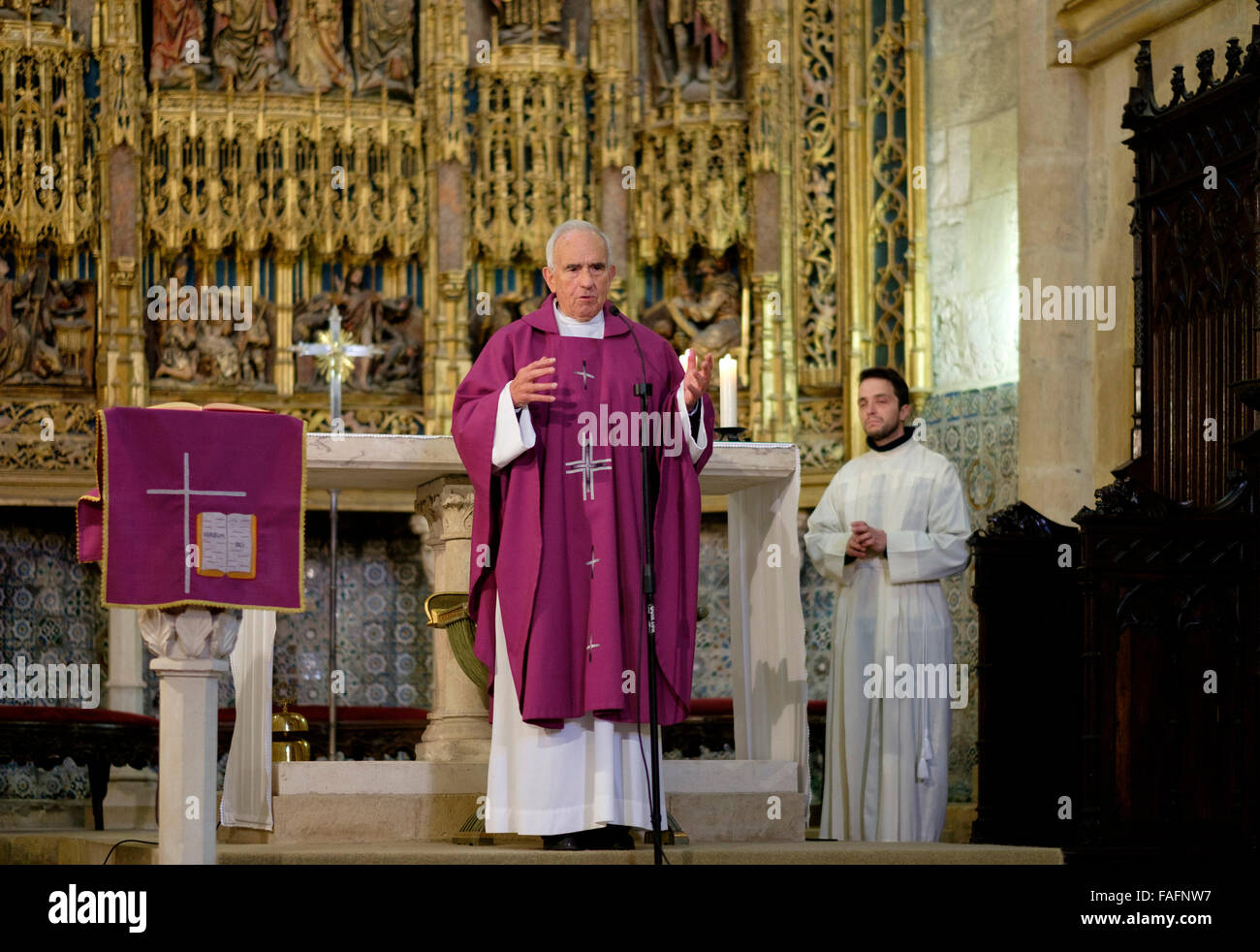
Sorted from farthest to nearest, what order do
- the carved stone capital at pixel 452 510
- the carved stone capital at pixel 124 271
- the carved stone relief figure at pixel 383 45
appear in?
the carved stone relief figure at pixel 383 45
the carved stone capital at pixel 124 271
the carved stone capital at pixel 452 510

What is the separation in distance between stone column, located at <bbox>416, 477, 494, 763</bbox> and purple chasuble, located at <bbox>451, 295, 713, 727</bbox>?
1.68ft

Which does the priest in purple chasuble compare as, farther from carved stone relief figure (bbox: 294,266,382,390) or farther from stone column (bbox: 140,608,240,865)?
carved stone relief figure (bbox: 294,266,382,390)

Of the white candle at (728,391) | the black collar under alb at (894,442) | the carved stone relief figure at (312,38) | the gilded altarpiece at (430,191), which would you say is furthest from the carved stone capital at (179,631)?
the carved stone relief figure at (312,38)

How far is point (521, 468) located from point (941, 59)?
16.8 ft

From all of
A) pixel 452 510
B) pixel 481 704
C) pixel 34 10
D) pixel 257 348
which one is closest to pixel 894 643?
pixel 481 704

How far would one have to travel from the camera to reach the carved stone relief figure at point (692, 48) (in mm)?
10477

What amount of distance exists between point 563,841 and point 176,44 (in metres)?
5.79

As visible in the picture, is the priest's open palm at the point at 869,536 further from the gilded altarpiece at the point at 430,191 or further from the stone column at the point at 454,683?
the gilded altarpiece at the point at 430,191

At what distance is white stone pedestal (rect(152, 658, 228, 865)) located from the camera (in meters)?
5.38

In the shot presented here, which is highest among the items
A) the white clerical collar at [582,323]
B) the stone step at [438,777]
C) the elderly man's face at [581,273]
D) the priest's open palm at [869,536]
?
the elderly man's face at [581,273]

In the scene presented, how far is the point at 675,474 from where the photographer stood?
626cm

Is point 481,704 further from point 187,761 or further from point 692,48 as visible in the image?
point 692,48

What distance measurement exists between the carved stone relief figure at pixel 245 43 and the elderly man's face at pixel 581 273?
4487mm
